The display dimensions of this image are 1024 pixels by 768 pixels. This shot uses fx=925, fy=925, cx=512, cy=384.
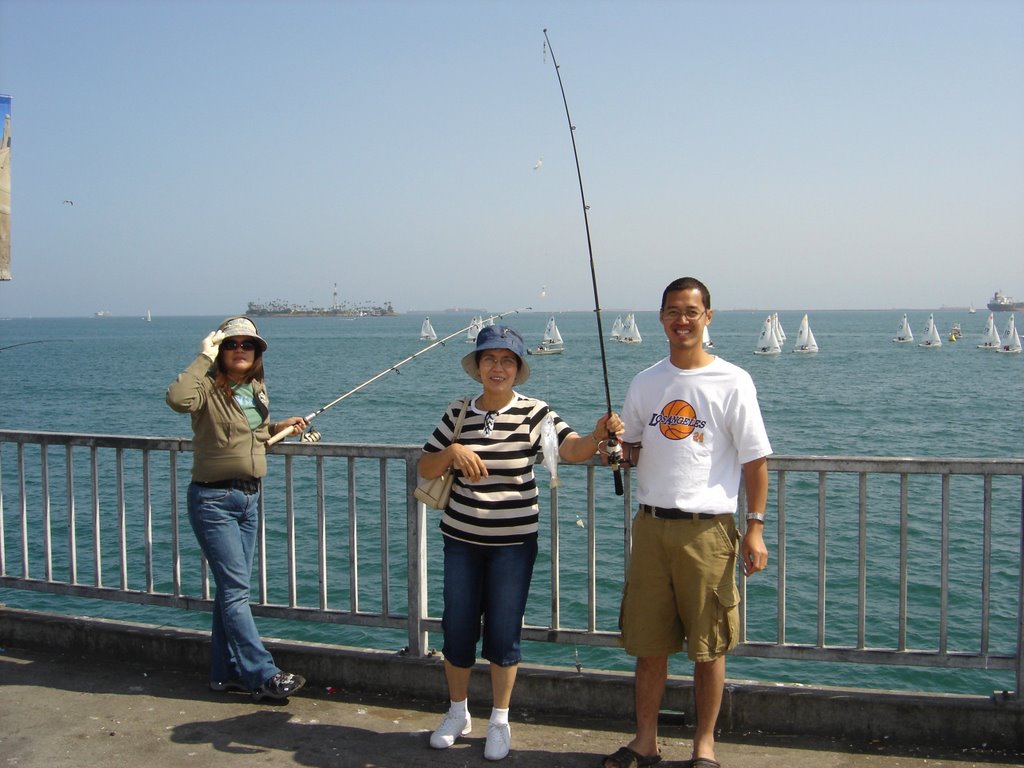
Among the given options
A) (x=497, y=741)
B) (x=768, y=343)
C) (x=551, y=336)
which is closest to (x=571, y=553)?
(x=497, y=741)

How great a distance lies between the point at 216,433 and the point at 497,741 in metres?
1.95

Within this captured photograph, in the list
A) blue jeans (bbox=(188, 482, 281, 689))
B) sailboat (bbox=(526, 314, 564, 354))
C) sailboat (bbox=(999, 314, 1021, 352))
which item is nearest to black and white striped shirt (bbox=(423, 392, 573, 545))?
blue jeans (bbox=(188, 482, 281, 689))

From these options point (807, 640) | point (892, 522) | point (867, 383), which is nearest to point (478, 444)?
point (807, 640)

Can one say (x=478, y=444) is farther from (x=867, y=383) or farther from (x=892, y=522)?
(x=867, y=383)

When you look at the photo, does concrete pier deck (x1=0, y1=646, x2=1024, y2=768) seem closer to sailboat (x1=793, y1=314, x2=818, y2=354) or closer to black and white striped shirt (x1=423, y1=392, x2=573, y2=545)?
black and white striped shirt (x1=423, y1=392, x2=573, y2=545)

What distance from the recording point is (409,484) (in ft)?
15.3

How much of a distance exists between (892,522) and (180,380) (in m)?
16.7

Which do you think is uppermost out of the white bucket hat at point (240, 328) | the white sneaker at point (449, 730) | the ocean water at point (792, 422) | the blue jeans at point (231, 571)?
the white bucket hat at point (240, 328)

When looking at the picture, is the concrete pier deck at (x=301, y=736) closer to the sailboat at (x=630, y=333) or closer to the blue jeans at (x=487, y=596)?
the blue jeans at (x=487, y=596)

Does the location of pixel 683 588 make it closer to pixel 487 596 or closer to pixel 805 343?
pixel 487 596

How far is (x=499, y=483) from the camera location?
13.1 feet

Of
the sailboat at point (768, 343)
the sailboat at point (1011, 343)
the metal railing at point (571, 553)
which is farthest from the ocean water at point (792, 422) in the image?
the sailboat at point (1011, 343)

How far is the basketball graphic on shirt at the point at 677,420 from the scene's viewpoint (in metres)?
3.71

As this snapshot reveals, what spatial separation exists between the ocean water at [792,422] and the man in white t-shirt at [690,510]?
2175mm
